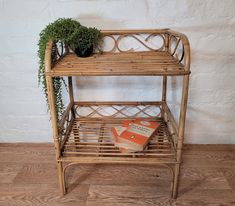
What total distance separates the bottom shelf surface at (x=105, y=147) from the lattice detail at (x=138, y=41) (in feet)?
1.37

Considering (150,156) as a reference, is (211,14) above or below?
above

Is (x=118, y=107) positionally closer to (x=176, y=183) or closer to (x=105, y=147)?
(x=105, y=147)

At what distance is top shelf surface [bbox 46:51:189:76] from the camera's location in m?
0.89

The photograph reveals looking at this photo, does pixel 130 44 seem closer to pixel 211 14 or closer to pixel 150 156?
pixel 211 14

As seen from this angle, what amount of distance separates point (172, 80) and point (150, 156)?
52cm

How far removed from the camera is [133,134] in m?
1.17

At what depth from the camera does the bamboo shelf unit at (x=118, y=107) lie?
2.99 ft

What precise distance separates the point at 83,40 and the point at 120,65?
0.79 feet

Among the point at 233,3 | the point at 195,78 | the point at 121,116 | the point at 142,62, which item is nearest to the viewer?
the point at 142,62

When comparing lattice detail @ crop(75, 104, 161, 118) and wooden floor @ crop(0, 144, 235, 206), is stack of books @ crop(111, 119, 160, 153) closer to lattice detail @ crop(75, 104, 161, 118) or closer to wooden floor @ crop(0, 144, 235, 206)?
lattice detail @ crop(75, 104, 161, 118)

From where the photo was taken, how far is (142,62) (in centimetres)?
102

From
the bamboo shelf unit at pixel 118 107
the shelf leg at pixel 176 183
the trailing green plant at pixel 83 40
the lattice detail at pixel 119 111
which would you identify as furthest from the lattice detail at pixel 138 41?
the shelf leg at pixel 176 183

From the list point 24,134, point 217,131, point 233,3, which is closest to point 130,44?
point 233,3

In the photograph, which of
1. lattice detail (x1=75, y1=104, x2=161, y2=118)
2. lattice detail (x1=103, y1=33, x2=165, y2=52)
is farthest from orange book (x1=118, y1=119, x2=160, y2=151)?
lattice detail (x1=103, y1=33, x2=165, y2=52)
